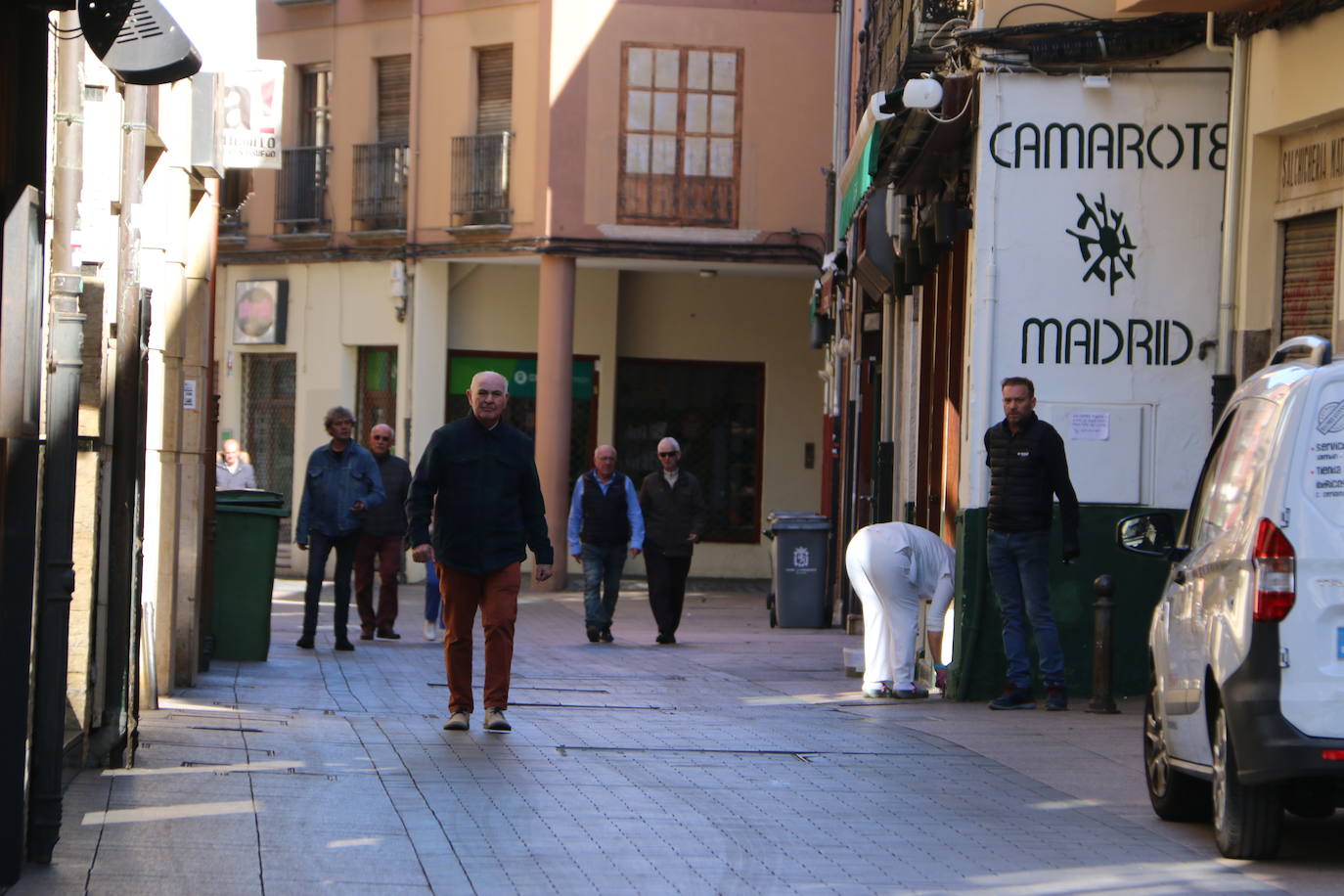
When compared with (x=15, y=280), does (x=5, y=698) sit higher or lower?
lower

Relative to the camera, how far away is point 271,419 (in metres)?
31.0

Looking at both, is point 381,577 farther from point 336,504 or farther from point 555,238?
point 555,238

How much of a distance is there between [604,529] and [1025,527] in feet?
22.6

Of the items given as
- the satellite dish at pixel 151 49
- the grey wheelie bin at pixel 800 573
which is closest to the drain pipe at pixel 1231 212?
the satellite dish at pixel 151 49

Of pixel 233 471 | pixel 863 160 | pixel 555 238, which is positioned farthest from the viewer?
pixel 555 238

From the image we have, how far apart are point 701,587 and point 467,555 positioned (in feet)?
56.3

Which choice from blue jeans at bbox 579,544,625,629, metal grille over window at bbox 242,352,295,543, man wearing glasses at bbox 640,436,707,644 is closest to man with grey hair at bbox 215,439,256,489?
blue jeans at bbox 579,544,625,629

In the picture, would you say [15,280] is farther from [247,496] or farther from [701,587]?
[701,587]

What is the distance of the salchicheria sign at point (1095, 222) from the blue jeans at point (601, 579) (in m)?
6.37

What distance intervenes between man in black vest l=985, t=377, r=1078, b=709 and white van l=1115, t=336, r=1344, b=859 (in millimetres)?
4709

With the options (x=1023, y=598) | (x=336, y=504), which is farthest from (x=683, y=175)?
(x=1023, y=598)

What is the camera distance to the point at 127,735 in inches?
360

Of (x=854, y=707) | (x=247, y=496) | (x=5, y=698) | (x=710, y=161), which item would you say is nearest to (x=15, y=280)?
(x=5, y=698)

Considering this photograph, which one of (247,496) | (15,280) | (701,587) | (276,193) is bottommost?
(701,587)
